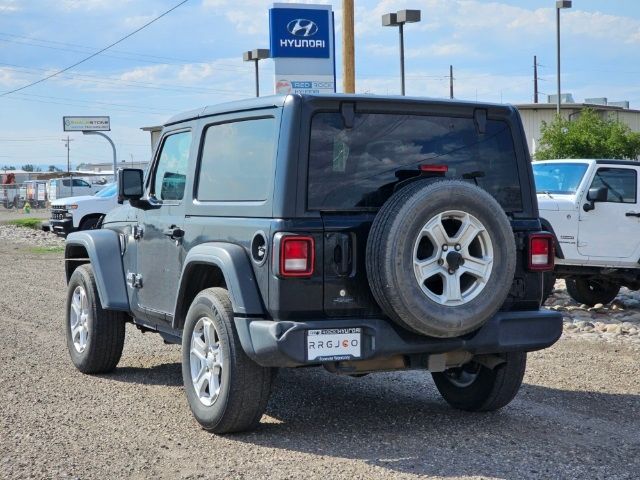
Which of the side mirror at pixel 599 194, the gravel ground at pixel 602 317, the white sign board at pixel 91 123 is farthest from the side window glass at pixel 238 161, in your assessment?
the white sign board at pixel 91 123

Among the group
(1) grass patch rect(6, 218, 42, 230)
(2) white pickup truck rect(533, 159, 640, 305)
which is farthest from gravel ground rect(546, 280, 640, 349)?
(1) grass patch rect(6, 218, 42, 230)

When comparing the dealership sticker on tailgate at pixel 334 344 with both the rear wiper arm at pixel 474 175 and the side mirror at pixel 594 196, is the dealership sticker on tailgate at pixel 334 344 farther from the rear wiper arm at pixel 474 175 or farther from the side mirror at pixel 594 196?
the side mirror at pixel 594 196

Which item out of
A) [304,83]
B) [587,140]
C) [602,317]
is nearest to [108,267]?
[304,83]

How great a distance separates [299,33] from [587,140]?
22006 mm

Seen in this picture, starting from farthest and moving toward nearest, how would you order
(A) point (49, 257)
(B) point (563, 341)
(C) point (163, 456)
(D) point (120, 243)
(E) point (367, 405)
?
(A) point (49, 257), (B) point (563, 341), (D) point (120, 243), (E) point (367, 405), (C) point (163, 456)

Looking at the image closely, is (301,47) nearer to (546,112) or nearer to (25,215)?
(25,215)

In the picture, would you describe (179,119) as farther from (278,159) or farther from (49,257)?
(49,257)

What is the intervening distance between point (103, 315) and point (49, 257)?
15113 mm

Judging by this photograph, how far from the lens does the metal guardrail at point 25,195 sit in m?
54.6

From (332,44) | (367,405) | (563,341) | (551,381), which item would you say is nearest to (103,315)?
(367,405)

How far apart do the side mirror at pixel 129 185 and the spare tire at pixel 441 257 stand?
8.08 ft

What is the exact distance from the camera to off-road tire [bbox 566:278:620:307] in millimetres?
13500

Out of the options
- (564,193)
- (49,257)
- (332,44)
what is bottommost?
(49,257)

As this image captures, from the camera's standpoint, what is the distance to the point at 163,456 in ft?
17.8
